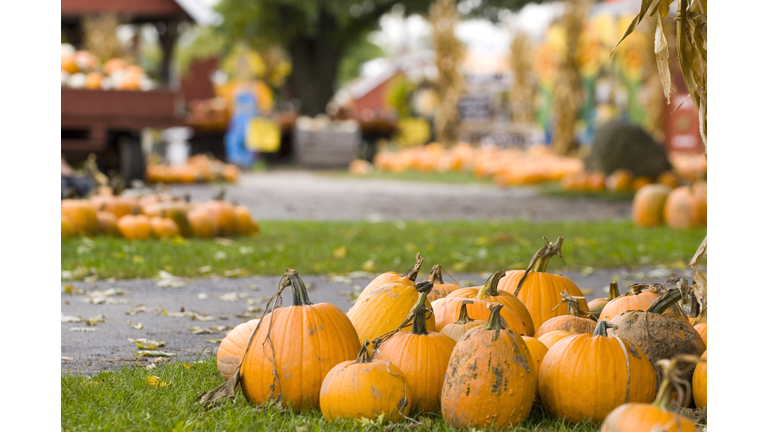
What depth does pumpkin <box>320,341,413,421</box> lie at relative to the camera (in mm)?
2221

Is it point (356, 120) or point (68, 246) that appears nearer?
point (68, 246)

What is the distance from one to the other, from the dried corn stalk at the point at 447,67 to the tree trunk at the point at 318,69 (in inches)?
145

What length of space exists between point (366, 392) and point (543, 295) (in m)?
0.93

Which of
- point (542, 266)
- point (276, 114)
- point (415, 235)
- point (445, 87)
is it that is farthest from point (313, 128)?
point (542, 266)

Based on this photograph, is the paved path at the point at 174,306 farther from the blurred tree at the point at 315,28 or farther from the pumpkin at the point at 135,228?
the blurred tree at the point at 315,28

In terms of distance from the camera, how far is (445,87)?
74.8ft

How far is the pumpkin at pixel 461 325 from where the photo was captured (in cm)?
247

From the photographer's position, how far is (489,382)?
2186mm

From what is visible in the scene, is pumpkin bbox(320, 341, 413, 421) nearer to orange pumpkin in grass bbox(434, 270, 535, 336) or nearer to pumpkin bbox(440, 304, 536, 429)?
pumpkin bbox(440, 304, 536, 429)

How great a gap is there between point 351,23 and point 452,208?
15.4m

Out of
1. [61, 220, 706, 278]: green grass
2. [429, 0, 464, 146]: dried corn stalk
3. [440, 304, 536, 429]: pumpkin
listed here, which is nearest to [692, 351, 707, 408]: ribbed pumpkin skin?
[440, 304, 536, 429]: pumpkin

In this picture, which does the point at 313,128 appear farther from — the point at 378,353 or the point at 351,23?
the point at 378,353

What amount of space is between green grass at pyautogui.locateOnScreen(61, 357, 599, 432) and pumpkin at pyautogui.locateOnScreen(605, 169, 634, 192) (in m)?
10.2

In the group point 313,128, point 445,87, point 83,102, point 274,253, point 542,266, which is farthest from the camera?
point 445,87
